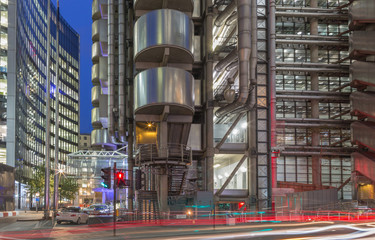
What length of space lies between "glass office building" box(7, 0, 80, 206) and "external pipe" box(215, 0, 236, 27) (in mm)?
17078

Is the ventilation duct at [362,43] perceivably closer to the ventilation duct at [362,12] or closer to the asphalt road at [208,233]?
the ventilation duct at [362,12]

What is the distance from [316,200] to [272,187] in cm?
490

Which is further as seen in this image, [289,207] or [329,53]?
[329,53]

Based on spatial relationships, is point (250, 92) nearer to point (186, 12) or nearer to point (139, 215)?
point (186, 12)

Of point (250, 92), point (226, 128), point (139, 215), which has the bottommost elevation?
point (139, 215)

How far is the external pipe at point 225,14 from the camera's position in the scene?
42631mm


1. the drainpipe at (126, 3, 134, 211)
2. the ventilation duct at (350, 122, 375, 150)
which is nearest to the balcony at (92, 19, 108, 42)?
the drainpipe at (126, 3, 134, 211)

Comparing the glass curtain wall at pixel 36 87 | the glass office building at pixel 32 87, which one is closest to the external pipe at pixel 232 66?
the glass office building at pixel 32 87

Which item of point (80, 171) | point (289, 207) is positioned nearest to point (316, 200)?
point (289, 207)

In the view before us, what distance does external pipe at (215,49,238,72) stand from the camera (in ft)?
137

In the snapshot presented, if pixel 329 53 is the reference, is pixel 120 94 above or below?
below

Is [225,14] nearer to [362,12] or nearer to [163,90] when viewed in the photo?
[163,90]

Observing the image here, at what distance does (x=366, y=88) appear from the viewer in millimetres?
61938

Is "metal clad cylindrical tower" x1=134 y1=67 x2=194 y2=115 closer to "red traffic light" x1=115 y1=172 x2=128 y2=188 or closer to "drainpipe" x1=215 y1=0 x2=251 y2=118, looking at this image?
"drainpipe" x1=215 y1=0 x2=251 y2=118
